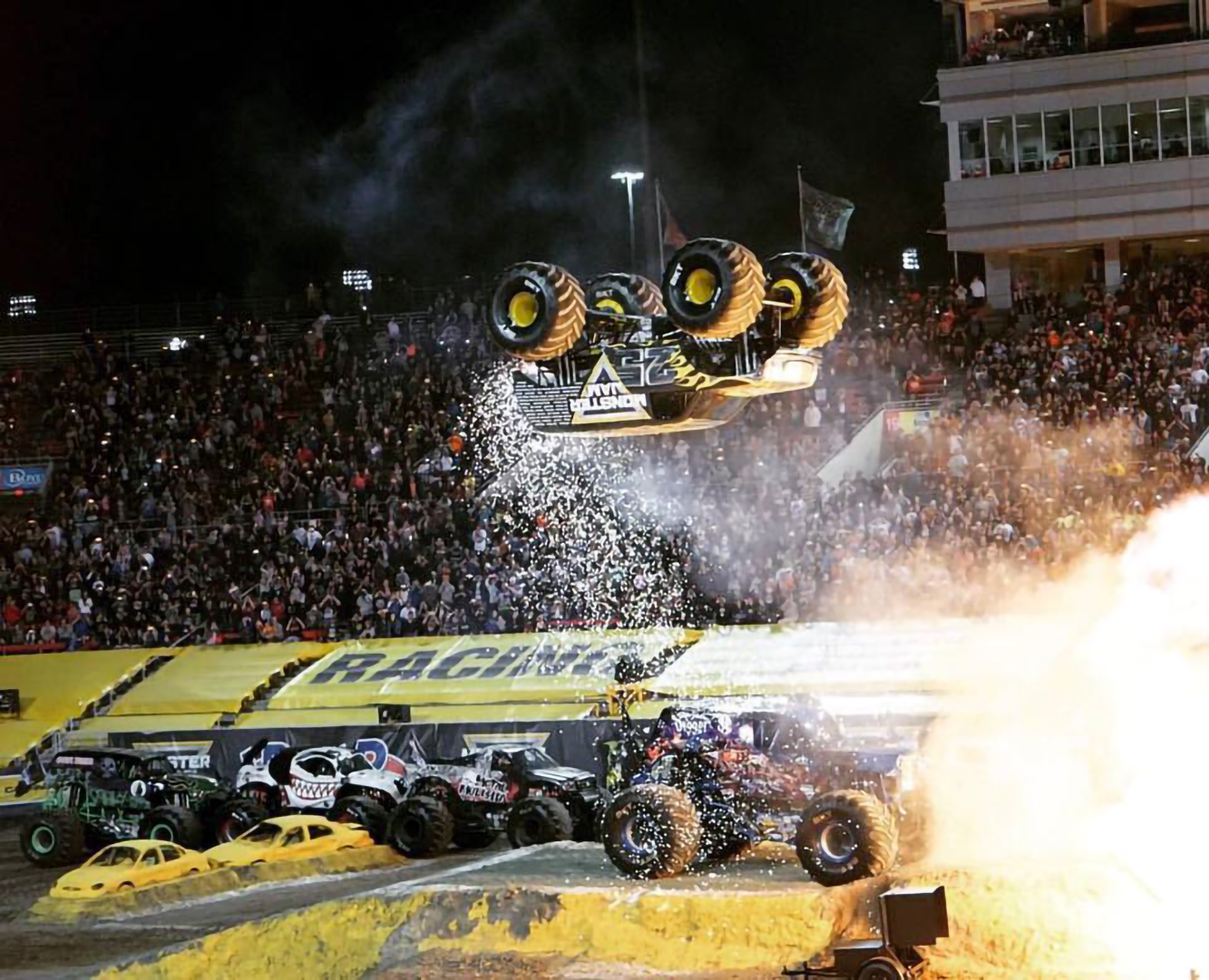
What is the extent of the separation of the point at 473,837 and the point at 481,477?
29.7 ft

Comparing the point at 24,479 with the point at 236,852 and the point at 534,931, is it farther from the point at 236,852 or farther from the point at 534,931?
the point at 534,931

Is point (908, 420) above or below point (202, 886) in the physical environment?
above

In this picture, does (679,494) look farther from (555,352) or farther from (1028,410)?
(555,352)

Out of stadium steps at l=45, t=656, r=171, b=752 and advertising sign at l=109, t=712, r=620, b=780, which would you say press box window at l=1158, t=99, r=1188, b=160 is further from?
stadium steps at l=45, t=656, r=171, b=752

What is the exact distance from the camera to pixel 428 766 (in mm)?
21578

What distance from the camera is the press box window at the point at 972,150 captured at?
36844 mm

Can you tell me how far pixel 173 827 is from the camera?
2112 cm

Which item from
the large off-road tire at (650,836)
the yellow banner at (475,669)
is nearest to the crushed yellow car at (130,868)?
the yellow banner at (475,669)

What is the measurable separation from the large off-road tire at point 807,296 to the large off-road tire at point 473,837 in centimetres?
865

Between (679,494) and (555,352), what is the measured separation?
11.8 meters

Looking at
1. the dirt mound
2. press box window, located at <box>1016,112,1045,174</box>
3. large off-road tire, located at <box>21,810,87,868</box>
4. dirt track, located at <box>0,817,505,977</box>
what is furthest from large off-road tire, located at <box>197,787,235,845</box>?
press box window, located at <box>1016,112,1045,174</box>

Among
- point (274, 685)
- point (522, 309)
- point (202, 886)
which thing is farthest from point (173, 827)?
point (522, 309)

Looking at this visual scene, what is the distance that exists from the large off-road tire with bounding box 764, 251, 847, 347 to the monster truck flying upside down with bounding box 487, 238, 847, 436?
10 millimetres

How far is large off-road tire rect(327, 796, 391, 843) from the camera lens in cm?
2086
